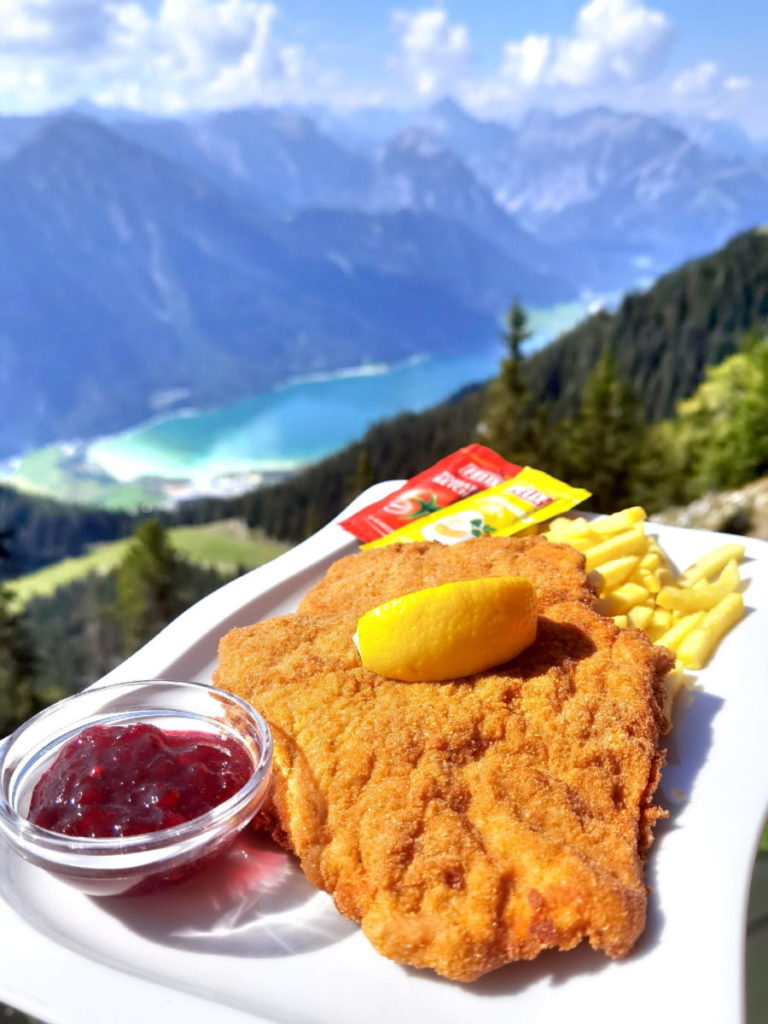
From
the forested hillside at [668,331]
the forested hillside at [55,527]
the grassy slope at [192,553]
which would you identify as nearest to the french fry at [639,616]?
the grassy slope at [192,553]

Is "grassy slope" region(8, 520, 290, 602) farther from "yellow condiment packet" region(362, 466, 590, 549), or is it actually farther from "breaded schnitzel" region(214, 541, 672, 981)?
"breaded schnitzel" region(214, 541, 672, 981)

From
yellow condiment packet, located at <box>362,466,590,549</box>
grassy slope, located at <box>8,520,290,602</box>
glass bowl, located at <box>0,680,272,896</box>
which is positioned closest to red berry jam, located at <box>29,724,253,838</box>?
glass bowl, located at <box>0,680,272,896</box>

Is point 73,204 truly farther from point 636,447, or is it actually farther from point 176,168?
point 636,447

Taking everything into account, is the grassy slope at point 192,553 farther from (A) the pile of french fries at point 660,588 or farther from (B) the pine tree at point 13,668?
(A) the pile of french fries at point 660,588

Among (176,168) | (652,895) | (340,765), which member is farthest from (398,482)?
(176,168)

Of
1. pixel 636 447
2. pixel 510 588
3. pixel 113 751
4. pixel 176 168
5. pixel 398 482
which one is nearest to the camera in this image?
pixel 113 751

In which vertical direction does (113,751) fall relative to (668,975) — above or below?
above

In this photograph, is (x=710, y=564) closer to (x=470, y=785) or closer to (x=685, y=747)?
(x=685, y=747)
